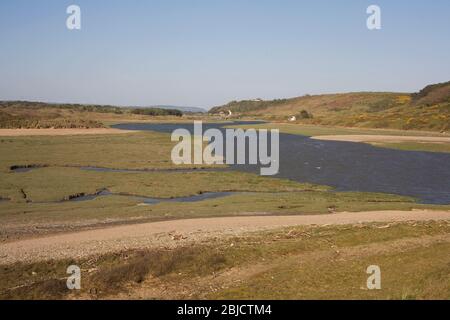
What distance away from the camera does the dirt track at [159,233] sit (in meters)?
19.2

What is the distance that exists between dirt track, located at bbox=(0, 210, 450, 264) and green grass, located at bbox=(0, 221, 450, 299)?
138 cm

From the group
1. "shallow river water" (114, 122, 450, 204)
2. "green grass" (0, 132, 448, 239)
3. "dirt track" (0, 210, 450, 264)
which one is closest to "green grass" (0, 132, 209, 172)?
"green grass" (0, 132, 448, 239)

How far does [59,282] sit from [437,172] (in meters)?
42.9

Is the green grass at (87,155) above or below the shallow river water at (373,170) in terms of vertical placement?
above

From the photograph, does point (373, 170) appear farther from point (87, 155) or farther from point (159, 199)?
point (87, 155)

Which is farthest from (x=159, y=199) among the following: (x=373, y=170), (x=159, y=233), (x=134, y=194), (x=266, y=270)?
(x=373, y=170)

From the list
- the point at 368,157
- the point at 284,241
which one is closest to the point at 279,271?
the point at 284,241

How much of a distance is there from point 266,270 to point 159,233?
7.87m

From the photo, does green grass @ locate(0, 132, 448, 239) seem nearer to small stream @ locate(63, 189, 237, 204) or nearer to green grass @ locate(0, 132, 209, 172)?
green grass @ locate(0, 132, 209, 172)

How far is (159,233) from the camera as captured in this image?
74.0 feet

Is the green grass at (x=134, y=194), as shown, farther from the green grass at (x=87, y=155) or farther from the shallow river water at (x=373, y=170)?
the shallow river water at (x=373, y=170)

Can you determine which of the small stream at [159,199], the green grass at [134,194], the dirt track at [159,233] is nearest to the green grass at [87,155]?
the green grass at [134,194]

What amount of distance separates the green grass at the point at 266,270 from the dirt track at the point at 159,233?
4.52ft

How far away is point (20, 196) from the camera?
33.2 m
